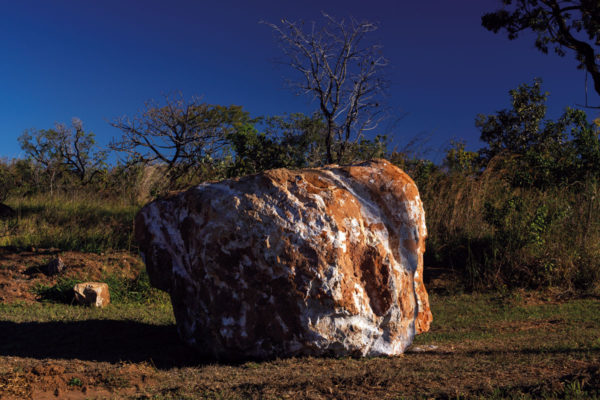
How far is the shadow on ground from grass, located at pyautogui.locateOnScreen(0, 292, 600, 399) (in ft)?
0.04

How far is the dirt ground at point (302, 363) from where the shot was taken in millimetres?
3531

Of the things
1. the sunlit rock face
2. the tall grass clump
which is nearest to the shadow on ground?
the sunlit rock face

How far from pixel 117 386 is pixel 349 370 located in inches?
75.3

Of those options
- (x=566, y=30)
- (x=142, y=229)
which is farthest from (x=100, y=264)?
(x=566, y=30)

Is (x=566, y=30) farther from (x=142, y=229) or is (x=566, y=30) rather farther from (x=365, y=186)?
(x=142, y=229)

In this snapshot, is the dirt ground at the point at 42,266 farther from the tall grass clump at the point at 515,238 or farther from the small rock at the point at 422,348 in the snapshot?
the tall grass clump at the point at 515,238

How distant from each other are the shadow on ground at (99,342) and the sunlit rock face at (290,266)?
36 cm

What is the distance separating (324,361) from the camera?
4469 millimetres

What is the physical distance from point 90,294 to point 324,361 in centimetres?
444

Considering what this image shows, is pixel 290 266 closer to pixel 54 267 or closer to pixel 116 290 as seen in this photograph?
pixel 116 290

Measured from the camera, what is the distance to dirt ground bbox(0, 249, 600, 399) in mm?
3531

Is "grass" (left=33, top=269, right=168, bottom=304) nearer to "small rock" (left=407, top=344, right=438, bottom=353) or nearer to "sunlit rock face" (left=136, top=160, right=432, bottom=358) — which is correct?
"sunlit rock face" (left=136, top=160, right=432, bottom=358)

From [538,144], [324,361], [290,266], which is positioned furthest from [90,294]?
[538,144]

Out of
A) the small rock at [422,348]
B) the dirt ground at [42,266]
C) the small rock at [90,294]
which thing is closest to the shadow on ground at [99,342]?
the small rock at [90,294]
